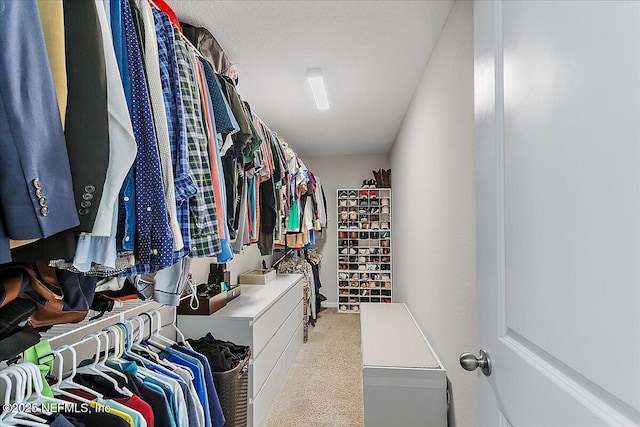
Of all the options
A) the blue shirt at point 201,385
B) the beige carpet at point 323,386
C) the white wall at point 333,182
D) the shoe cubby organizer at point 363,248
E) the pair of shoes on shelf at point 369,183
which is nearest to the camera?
the blue shirt at point 201,385

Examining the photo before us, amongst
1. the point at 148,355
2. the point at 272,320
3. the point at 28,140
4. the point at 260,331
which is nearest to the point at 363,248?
the point at 272,320

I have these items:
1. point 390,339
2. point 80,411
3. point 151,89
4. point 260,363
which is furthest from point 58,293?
point 390,339

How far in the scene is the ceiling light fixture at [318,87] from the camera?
7.97 ft

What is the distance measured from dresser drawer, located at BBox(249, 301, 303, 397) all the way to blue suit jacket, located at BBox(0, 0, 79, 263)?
1842 millimetres

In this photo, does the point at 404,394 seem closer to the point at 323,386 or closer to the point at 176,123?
the point at 323,386

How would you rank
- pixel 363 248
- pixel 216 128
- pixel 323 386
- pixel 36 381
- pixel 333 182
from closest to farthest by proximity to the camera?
pixel 36 381 < pixel 216 128 < pixel 323 386 < pixel 363 248 < pixel 333 182

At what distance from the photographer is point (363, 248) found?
5.20 meters

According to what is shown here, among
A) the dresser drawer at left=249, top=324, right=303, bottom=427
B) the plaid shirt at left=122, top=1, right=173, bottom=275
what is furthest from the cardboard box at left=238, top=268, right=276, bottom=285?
the plaid shirt at left=122, top=1, right=173, bottom=275

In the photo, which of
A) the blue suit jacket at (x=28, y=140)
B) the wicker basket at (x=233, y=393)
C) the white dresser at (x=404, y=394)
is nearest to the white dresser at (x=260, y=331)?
the wicker basket at (x=233, y=393)

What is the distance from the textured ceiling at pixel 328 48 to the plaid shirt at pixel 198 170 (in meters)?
0.80

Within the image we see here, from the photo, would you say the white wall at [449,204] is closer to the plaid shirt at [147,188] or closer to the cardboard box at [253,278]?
the plaid shirt at [147,188]

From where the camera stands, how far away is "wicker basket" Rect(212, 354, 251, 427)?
1.72m

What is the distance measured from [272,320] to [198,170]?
181 centimetres

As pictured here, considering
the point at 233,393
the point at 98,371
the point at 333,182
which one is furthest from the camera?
the point at 333,182
